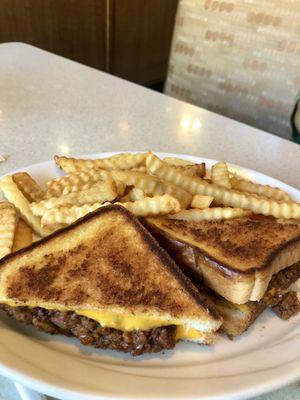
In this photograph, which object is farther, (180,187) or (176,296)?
(180,187)

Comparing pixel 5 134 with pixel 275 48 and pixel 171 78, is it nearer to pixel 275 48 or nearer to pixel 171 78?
pixel 171 78

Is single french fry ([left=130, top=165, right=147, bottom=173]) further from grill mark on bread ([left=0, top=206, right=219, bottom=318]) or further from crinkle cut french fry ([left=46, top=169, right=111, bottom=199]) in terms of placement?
grill mark on bread ([left=0, top=206, right=219, bottom=318])

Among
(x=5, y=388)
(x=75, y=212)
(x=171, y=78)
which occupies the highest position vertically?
(x=75, y=212)

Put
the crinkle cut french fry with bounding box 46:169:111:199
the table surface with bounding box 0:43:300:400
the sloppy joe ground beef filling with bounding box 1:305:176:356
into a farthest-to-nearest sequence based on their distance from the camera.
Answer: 1. the table surface with bounding box 0:43:300:400
2. the crinkle cut french fry with bounding box 46:169:111:199
3. the sloppy joe ground beef filling with bounding box 1:305:176:356

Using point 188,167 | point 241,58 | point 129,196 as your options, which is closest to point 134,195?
point 129,196

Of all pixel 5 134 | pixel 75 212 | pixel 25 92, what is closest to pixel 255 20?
pixel 25 92

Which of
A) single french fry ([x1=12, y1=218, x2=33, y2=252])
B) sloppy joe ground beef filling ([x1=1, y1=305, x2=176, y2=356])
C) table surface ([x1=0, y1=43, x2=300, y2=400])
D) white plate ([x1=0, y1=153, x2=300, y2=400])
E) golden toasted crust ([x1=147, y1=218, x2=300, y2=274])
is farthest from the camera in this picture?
table surface ([x1=0, y1=43, x2=300, y2=400])

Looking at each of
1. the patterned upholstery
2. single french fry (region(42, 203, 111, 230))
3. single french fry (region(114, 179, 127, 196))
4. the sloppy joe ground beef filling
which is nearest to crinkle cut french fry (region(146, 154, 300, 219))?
single french fry (region(114, 179, 127, 196))
